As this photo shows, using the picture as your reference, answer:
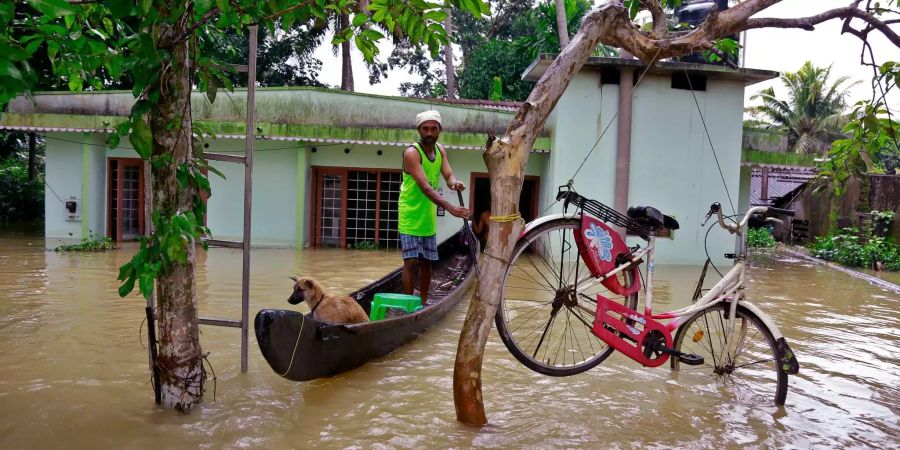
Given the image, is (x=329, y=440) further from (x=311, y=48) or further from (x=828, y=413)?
(x=311, y=48)

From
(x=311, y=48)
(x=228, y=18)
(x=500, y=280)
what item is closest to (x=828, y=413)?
(x=500, y=280)

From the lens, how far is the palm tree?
26000 millimetres

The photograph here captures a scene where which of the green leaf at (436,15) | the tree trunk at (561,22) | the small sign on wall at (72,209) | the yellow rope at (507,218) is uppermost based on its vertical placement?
the tree trunk at (561,22)

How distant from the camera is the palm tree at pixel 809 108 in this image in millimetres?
26000

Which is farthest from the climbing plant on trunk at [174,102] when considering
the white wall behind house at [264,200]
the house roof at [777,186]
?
the house roof at [777,186]

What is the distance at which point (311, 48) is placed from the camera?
23094mm

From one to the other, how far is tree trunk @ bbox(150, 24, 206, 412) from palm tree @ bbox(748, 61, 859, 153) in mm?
27264

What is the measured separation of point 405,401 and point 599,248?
158cm

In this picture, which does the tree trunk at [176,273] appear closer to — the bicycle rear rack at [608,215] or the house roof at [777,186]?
the bicycle rear rack at [608,215]

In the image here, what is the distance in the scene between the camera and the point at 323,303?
183 inches

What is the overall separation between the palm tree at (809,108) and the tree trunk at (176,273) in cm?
2726

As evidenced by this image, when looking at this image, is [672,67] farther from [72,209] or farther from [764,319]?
[72,209]

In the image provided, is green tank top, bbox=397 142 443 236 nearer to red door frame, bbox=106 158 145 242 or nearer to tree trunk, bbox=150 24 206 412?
tree trunk, bbox=150 24 206 412

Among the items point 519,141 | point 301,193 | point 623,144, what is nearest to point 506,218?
point 519,141
